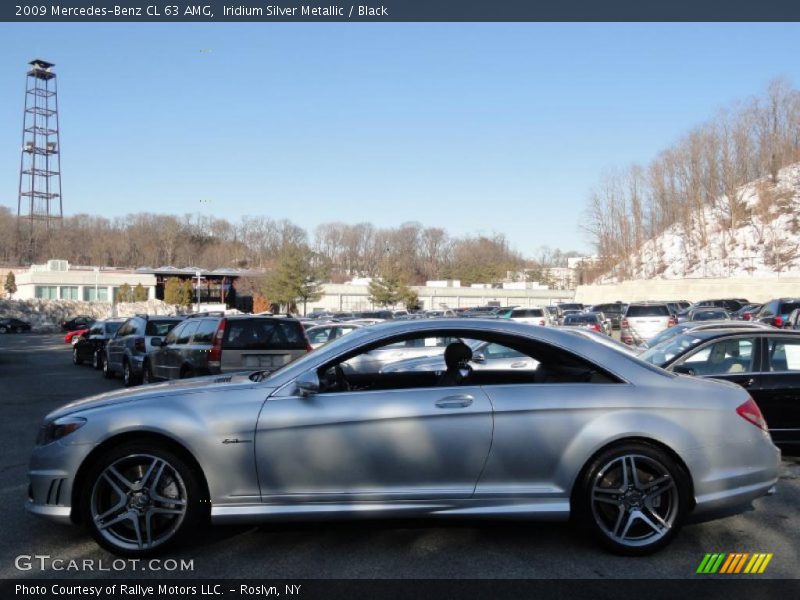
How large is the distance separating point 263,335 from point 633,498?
8.23 m

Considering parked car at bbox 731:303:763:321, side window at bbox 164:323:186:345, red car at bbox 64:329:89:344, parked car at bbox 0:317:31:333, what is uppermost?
side window at bbox 164:323:186:345

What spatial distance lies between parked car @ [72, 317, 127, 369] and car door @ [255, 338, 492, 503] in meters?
18.0

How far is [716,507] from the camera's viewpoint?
5.15 metres

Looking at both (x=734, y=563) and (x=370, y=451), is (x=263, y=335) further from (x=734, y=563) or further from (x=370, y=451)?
(x=734, y=563)

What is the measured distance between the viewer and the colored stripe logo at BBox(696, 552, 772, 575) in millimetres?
4836

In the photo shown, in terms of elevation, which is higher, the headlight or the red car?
the headlight

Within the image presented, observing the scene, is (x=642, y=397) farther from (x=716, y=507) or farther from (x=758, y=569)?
(x=758, y=569)

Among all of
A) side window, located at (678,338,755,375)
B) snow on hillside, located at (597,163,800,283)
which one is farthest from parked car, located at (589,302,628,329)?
snow on hillside, located at (597,163,800,283)

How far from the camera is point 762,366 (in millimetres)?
8422

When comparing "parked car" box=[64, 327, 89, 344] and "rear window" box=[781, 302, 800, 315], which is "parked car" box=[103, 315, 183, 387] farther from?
"rear window" box=[781, 302, 800, 315]

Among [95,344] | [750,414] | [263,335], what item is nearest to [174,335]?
[263,335]

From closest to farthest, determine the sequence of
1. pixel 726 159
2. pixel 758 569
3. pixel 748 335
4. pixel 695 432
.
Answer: pixel 758 569, pixel 695 432, pixel 748 335, pixel 726 159
